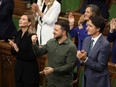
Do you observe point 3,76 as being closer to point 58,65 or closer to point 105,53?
point 58,65

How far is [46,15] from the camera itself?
10.00 feet

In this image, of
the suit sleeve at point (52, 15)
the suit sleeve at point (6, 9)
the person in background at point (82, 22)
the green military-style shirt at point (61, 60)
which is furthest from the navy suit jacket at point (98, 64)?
the suit sleeve at point (6, 9)

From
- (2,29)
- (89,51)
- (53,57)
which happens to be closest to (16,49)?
(53,57)

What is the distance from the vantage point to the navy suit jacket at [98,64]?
211cm

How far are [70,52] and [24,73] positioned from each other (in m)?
0.46

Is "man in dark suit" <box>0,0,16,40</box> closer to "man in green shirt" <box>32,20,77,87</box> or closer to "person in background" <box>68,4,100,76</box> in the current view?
"person in background" <box>68,4,100,76</box>

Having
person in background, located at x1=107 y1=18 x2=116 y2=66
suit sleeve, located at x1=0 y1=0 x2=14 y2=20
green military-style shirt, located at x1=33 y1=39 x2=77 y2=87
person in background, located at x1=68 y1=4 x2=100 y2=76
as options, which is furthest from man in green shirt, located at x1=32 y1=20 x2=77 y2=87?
suit sleeve, located at x1=0 y1=0 x2=14 y2=20

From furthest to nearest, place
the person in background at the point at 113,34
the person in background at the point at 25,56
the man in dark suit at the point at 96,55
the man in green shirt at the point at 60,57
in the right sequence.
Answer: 1. the person in background at the point at 113,34
2. the person in background at the point at 25,56
3. the man in green shirt at the point at 60,57
4. the man in dark suit at the point at 96,55

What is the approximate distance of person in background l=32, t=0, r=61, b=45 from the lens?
119 inches

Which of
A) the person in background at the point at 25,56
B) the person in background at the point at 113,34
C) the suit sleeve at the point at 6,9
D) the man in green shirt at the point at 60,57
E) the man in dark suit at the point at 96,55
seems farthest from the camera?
the suit sleeve at the point at 6,9

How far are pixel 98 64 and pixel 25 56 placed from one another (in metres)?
0.63

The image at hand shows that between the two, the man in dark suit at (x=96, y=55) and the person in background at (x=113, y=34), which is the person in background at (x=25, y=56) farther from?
the person in background at (x=113, y=34)

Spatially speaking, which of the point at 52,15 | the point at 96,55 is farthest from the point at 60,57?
the point at 52,15

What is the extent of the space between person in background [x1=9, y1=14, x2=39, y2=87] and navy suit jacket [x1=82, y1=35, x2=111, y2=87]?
1.63ft
